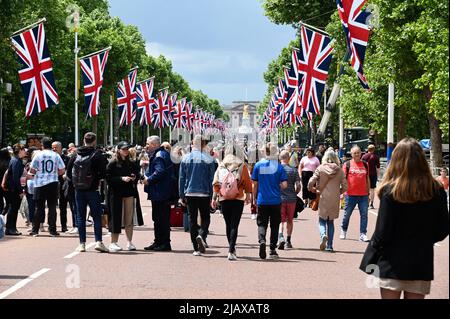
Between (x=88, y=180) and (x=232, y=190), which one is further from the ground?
(x=88, y=180)

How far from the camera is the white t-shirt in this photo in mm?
16453

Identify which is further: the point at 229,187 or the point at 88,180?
the point at 88,180

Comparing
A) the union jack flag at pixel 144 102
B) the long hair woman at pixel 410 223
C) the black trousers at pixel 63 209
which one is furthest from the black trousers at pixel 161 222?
the union jack flag at pixel 144 102

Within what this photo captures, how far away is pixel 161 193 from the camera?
45.8 ft

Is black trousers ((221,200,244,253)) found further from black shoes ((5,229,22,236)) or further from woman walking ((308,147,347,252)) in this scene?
black shoes ((5,229,22,236))

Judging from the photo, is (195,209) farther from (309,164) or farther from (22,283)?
(309,164)

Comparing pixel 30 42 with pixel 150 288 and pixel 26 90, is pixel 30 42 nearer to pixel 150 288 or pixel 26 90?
pixel 26 90

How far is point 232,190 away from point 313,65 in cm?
1889

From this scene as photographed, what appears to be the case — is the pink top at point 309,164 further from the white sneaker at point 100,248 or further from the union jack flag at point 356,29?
the white sneaker at point 100,248

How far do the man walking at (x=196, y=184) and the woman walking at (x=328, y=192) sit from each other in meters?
1.84

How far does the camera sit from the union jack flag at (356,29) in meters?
22.9

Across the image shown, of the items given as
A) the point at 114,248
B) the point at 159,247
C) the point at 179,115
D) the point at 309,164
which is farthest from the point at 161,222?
the point at 179,115

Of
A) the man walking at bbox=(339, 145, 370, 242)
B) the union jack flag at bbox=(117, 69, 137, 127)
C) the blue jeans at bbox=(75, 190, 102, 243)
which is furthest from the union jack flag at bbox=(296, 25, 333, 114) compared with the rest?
the blue jeans at bbox=(75, 190, 102, 243)
